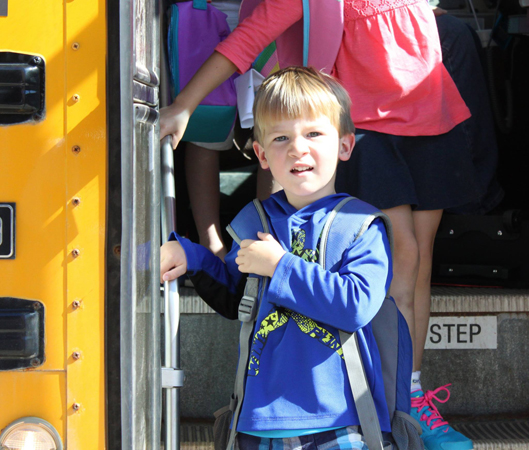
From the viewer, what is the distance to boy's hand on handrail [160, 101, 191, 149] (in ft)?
5.61

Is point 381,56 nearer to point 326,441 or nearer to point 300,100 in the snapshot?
point 300,100

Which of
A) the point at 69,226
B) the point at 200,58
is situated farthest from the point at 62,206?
the point at 200,58

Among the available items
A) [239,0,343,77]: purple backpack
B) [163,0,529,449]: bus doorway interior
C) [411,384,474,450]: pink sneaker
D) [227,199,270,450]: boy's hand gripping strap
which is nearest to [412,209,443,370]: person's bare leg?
[163,0,529,449]: bus doorway interior

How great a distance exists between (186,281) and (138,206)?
1083mm

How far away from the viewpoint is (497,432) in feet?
6.63

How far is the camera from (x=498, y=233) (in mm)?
2564

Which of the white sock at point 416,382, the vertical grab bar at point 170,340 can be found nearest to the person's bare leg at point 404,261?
the white sock at point 416,382

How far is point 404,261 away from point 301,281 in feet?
2.20

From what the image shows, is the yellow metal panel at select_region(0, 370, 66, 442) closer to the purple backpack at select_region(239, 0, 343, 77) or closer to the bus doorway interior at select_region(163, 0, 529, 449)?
the bus doorway interior at select_region(163, 0, 529, 449)

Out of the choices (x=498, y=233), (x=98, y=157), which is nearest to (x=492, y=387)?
(x=498, y=233)

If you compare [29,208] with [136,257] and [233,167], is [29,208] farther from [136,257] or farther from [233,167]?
[233,167]

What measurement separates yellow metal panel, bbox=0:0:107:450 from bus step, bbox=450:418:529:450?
3.98ft

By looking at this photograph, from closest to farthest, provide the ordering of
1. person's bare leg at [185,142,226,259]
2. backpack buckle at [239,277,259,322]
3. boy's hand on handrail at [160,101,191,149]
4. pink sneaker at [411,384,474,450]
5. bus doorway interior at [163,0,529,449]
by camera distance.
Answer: backpack buckle at [239,277,259,322] < boy's hand on handrail at [160,101,191,149] < pink sneaker at [411,384,474,450] < bus doorway interior at [163,0,529,449] < person's bare leg at [185,142,226,259]

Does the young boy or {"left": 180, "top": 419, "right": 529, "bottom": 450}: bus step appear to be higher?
the young boy
